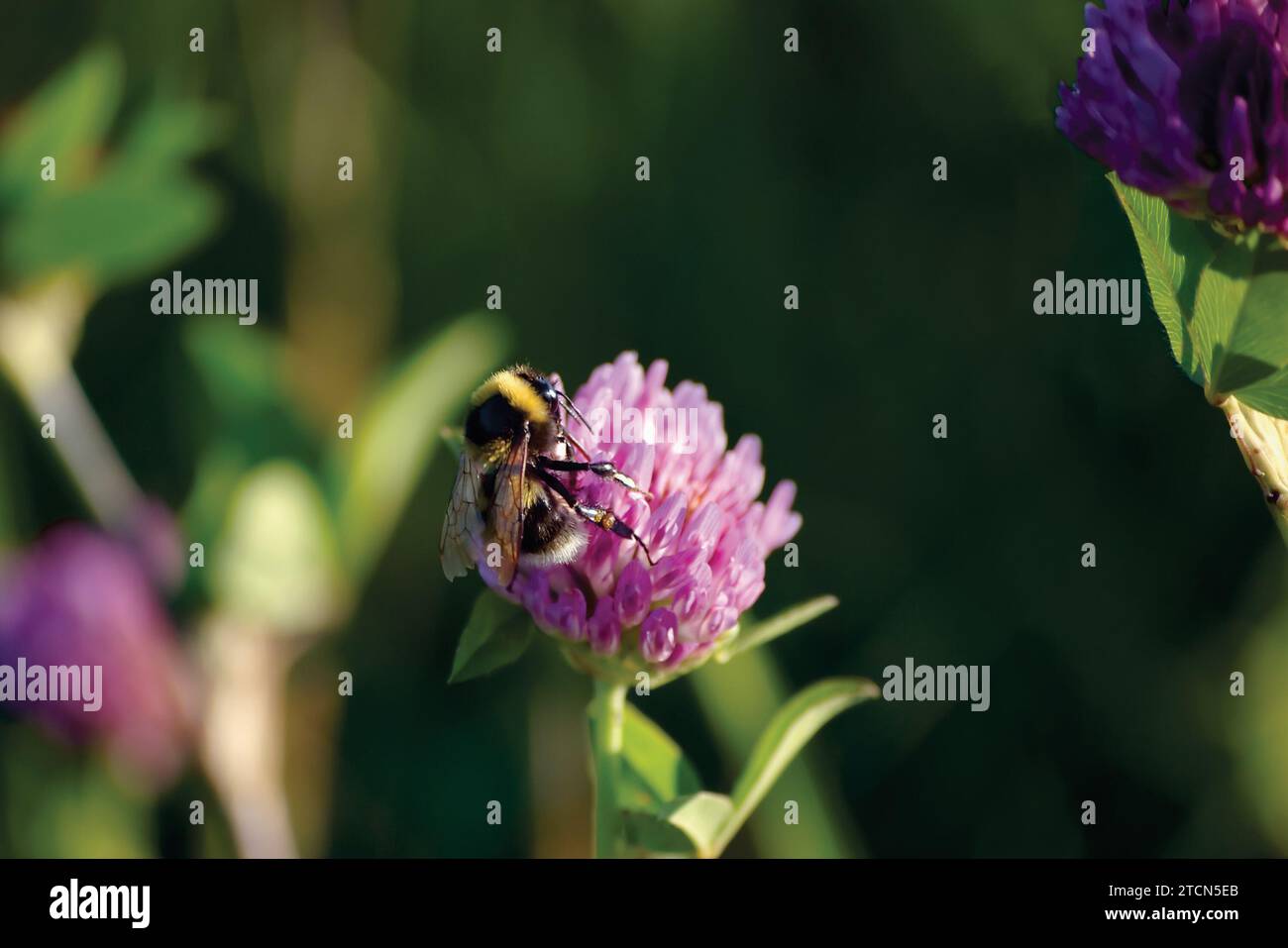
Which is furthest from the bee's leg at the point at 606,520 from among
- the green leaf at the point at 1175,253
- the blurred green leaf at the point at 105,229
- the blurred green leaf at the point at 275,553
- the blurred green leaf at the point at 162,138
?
the blurred green leaf at the point at 162,138

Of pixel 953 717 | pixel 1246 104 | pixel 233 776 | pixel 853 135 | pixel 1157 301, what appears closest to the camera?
pixel 1246 104

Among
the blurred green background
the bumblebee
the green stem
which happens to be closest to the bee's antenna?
the bumblebee

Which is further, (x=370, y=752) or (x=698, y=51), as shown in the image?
(x=698, y=51)

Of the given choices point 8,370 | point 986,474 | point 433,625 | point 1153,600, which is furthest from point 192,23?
point 1153,600

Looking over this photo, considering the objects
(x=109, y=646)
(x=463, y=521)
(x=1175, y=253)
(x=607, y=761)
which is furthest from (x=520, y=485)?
(x=109, y=646)

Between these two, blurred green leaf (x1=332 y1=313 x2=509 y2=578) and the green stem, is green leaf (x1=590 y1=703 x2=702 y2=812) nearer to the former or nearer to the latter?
the green stem

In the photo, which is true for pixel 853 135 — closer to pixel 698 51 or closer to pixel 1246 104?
pixel 698 51
